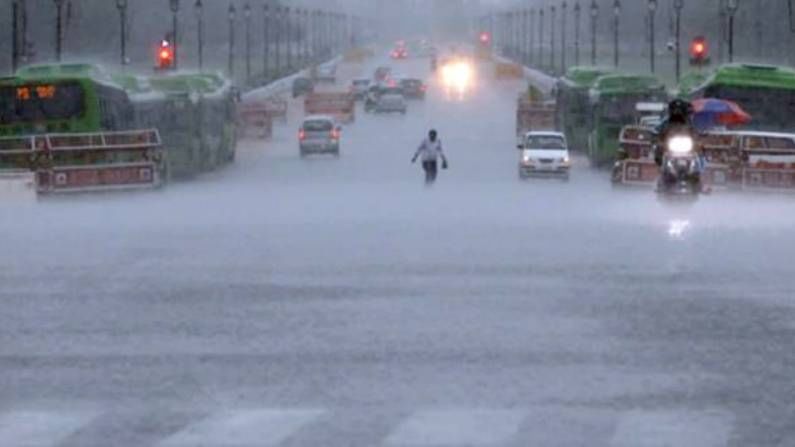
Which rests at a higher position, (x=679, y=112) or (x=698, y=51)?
(x=698, y=51)

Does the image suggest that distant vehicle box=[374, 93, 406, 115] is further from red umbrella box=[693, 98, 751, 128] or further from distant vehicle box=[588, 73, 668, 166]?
red umbrella box=[693, 98, 751, 128]

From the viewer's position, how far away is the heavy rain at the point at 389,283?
1299cm

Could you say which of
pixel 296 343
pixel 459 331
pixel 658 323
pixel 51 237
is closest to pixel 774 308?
pixel 658 323

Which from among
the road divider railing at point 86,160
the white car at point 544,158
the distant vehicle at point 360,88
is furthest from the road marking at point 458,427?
the distant vehicle at point 360,88

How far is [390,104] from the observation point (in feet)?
352

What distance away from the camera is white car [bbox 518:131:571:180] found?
183 ft

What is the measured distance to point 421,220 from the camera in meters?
32.4

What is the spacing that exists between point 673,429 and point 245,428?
8.02 ft

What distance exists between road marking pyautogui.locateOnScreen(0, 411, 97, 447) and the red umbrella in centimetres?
4174

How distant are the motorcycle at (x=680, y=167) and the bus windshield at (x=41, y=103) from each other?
15847 mm

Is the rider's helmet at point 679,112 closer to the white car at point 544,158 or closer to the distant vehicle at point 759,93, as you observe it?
the white car at point 544,158

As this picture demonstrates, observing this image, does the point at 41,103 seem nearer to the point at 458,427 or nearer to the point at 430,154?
the point at 430,154

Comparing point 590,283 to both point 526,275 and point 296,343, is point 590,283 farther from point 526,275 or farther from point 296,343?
point 296,343

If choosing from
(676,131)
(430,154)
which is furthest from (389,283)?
(430,154)
